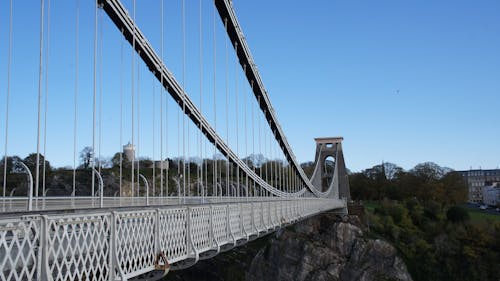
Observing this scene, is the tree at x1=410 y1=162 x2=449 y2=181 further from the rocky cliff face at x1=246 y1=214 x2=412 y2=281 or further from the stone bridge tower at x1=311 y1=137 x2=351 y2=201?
the rocky cliff face at x1=246 y1=214 x2=412 y2=281

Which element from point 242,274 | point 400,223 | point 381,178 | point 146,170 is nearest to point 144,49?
point 242,274

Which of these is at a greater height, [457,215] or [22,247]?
[22,247]

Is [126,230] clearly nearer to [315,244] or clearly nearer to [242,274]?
[242,274]

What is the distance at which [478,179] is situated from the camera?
123188mm

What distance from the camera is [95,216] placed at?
5168 millimetres

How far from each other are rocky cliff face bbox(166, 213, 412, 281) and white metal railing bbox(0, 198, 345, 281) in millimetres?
26290

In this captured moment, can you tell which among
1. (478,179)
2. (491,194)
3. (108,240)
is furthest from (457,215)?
(478,179)

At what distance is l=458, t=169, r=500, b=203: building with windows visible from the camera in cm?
11695

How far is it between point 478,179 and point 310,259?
100329 millimetres

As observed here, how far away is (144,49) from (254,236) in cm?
614

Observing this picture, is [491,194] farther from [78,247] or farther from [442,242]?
[78,247]

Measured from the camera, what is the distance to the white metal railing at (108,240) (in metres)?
4.22

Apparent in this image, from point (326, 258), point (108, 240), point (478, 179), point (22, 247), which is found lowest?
point (326, 258)

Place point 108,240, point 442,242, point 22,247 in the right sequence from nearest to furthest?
point 22,247 → point 108,240 → point 442,242
